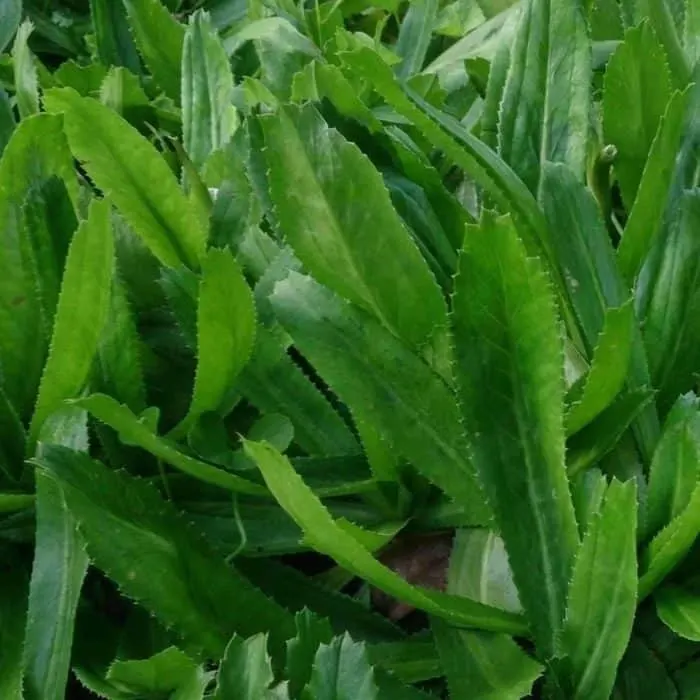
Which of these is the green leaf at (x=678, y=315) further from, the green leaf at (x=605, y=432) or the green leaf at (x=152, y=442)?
the green leaf at (x=152, y=442)

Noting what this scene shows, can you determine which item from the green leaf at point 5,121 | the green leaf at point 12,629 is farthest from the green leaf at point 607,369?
the green leaf at point 5,121

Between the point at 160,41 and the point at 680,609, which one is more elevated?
the point at 160,41

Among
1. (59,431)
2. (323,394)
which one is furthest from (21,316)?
(323,394)

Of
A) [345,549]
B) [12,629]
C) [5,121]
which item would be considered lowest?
[12,629]

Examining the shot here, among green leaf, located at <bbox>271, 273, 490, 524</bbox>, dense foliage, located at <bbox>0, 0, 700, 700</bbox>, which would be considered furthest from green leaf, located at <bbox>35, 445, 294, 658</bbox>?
green leaf, located at <bbox>271, 273, 490, 524</bbox>

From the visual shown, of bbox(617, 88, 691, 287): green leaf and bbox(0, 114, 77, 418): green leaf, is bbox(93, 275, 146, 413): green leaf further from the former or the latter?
bbox(617, 88, 691, 287): green leaf

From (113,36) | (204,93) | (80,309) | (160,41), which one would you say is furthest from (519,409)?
(113,36)

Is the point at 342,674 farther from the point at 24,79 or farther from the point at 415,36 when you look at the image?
the point at 415,36
